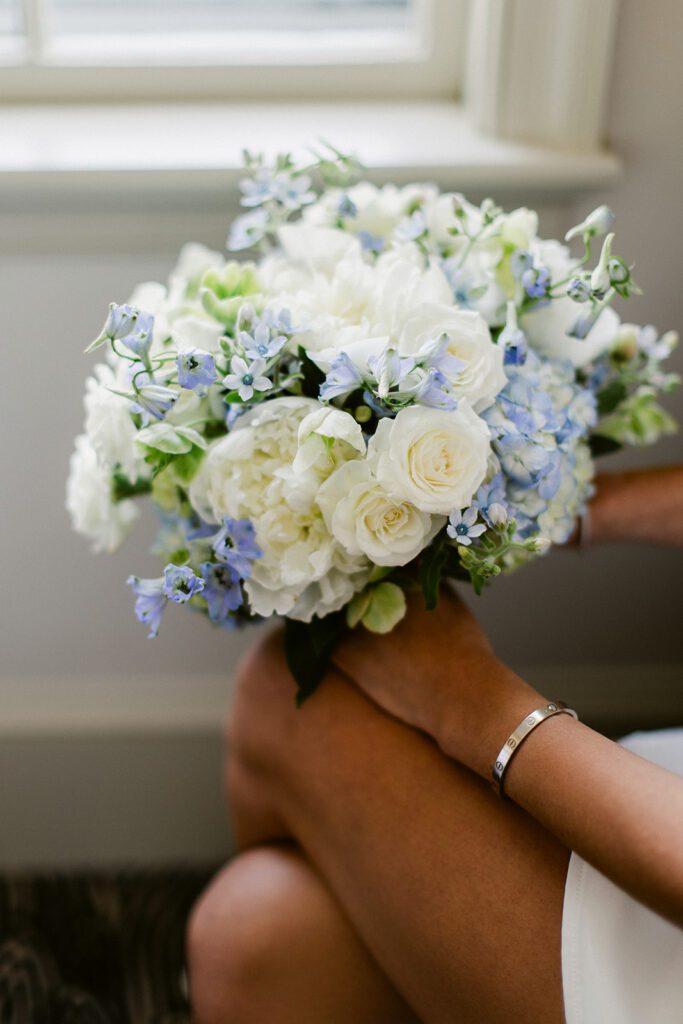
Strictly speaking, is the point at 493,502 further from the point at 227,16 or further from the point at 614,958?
the point at 227,16

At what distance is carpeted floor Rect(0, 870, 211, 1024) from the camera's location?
1121mm

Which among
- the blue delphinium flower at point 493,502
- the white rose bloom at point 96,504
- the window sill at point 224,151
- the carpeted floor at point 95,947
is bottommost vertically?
the carpeted floor at point 95,947

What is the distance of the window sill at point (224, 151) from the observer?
1.03 metres

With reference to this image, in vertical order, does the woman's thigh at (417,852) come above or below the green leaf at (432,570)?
below

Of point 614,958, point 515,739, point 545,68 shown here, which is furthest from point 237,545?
point 545,68

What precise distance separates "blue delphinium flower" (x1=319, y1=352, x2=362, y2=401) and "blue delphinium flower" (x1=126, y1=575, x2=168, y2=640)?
0.59 ft

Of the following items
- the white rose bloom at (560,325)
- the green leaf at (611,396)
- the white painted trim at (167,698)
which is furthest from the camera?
the white painted trim at (167,698)

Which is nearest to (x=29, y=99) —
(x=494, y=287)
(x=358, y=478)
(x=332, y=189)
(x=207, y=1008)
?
(x=332, y=189)

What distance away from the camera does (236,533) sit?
0.71 m

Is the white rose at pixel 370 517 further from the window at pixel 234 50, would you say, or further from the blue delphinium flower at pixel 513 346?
the window at pixel 234 50

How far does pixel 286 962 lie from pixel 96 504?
433mm

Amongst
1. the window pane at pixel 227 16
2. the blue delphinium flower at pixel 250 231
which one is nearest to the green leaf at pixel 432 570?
the blue delphinium flower at pixel 250 231

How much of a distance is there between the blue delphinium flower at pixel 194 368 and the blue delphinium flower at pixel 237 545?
0.10 meters

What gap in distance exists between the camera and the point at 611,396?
94cm
